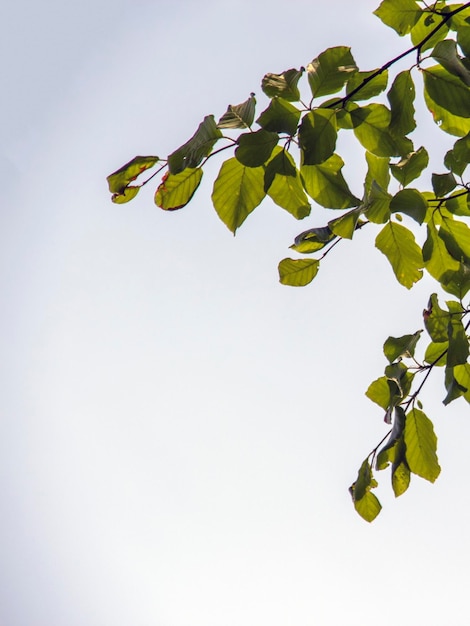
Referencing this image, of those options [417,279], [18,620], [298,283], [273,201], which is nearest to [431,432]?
[417,279]

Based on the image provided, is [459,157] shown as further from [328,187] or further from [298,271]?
[298,271]

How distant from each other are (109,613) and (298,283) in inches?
5017

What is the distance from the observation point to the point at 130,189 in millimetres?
1045

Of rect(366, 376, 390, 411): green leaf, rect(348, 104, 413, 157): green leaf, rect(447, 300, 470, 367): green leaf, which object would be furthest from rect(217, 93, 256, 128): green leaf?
rect(366, 376, 390, 411): green leaf

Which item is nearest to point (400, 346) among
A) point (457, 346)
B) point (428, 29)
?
point (457, 346)

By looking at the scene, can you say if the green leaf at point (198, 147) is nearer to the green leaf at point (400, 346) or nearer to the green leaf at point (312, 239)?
the green leaf at point (312, 239)

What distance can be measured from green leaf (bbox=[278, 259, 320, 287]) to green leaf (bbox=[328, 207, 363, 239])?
0.28 meters

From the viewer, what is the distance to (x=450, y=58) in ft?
2.90

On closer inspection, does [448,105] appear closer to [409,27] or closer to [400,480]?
[409,27]

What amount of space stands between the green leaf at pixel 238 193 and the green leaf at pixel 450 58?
336mm

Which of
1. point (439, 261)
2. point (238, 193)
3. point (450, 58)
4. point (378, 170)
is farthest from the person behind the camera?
point (439, 261)

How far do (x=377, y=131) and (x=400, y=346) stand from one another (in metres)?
0.48

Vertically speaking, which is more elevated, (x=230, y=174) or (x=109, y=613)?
(x=109, y=613)

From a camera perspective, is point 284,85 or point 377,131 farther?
point 377,131
